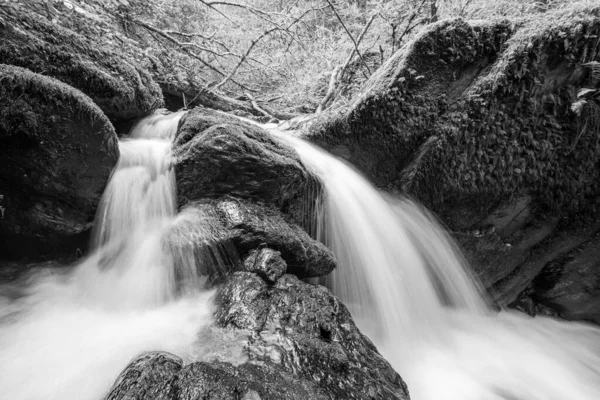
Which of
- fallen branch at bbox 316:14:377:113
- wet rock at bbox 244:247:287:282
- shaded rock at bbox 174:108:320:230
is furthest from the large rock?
fallen branch at bbox 316:14:377:113

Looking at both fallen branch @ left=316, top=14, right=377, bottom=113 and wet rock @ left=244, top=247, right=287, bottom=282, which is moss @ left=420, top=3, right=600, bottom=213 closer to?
wet rock @ left=244, top=247, right=287, bottom=282

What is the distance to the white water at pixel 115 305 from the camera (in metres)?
1.59

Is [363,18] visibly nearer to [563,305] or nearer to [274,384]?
[563,305]

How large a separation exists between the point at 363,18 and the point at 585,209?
7.08 m

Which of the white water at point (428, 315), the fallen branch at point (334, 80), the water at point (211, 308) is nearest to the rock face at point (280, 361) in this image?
the water at point (211, 308)

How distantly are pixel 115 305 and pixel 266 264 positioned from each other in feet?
4.39

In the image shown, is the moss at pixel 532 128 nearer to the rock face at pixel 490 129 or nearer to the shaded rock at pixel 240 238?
the rock face at pixel 490 129

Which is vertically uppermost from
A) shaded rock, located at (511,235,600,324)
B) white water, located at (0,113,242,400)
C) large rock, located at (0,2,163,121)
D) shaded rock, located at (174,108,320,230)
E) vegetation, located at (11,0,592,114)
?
vegetation, located at (11,0,592,114)

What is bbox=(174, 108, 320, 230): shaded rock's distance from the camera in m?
2.70

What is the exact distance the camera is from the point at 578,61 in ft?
11.6

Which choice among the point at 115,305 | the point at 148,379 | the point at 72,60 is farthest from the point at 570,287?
the point at 72,60

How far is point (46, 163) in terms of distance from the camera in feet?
8.45

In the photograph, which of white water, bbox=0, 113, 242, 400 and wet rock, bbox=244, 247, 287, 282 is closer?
white water, bbox=0, 113, 242, 400

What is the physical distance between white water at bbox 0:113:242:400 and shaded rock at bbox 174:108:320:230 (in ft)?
1.11
